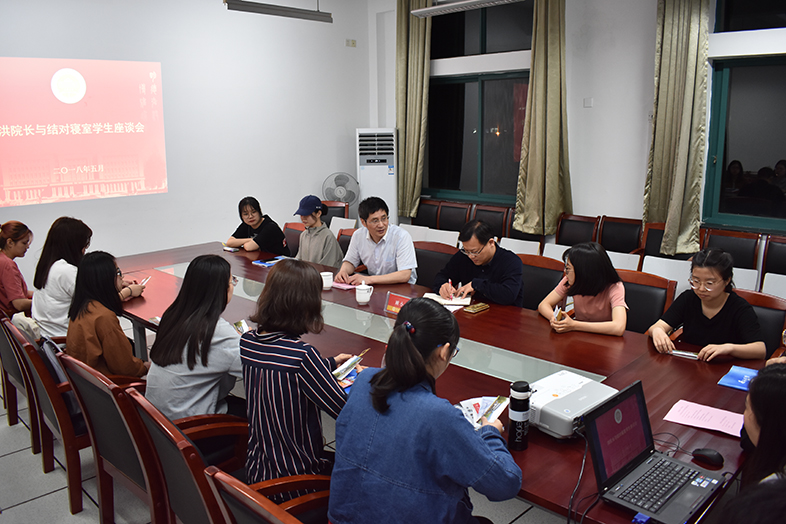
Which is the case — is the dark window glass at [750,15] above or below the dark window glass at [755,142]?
above

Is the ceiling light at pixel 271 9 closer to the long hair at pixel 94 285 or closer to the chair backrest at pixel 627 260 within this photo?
the long hair at pixel 94 285

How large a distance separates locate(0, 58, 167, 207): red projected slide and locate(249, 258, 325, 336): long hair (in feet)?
16.2

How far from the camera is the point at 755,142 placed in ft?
18.4

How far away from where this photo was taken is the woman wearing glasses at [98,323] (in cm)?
279

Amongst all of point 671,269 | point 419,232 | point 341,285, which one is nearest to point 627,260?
point 671,269

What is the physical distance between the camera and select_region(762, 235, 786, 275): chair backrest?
5.00 metres

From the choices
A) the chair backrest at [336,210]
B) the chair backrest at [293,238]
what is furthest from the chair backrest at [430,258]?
the chair backrest at [336,210]

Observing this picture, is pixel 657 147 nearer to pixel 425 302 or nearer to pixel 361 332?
pixel 361 332

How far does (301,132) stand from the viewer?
788cm

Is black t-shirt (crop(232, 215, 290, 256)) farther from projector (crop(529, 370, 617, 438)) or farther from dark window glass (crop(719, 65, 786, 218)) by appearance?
dark window glass (crop(719, 65, 786, 218))

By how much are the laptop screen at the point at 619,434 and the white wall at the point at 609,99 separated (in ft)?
15.9

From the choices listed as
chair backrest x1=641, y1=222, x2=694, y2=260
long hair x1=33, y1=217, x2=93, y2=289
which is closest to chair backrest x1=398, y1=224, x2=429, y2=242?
chair backrest x1=641, y1=222, x2=694, y2=260

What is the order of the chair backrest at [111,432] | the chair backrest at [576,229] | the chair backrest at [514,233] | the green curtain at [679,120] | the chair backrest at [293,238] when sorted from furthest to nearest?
1. the chair backrest at [514,233]
2. the chair backrest at [576,229]
3. the chair backrest at [293,238]
4. the green curtain at [679,120]
5. the chair backrest at [111,432]

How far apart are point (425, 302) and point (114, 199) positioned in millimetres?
5697
